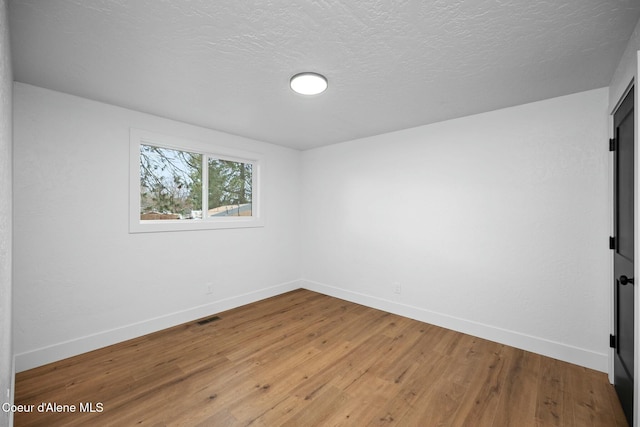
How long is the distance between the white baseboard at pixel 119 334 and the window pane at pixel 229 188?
1.21 meters

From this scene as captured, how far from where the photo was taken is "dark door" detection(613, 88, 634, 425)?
1777 millimetres

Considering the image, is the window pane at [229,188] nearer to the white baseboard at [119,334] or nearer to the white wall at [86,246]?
the white wall at [86,246]

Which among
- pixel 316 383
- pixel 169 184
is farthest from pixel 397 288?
pixel 169 184

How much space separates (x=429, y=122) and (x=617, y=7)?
189cm

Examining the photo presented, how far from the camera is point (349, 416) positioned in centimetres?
185

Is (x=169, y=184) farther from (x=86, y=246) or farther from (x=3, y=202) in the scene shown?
(x=3, y=202)

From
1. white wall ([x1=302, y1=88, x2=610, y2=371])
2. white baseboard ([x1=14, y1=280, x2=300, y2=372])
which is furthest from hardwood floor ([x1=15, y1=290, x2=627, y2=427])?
white wall ([x1=302, y1=88, x2=610, y2=371])

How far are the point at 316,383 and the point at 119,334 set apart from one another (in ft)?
6.97

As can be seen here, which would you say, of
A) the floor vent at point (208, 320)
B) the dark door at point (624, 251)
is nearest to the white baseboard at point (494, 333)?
the dark door at point (624, 251)

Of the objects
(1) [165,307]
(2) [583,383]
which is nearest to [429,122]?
(2) [583,383]

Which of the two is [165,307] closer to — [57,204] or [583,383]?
[57,204]

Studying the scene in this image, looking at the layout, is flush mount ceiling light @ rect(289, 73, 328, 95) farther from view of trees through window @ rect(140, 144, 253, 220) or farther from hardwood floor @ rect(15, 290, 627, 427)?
hardwood floor @ rect(15, 290, 627, 427)

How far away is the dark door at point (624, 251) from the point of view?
1777 mm

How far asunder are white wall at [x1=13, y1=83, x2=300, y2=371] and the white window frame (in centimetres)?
7
